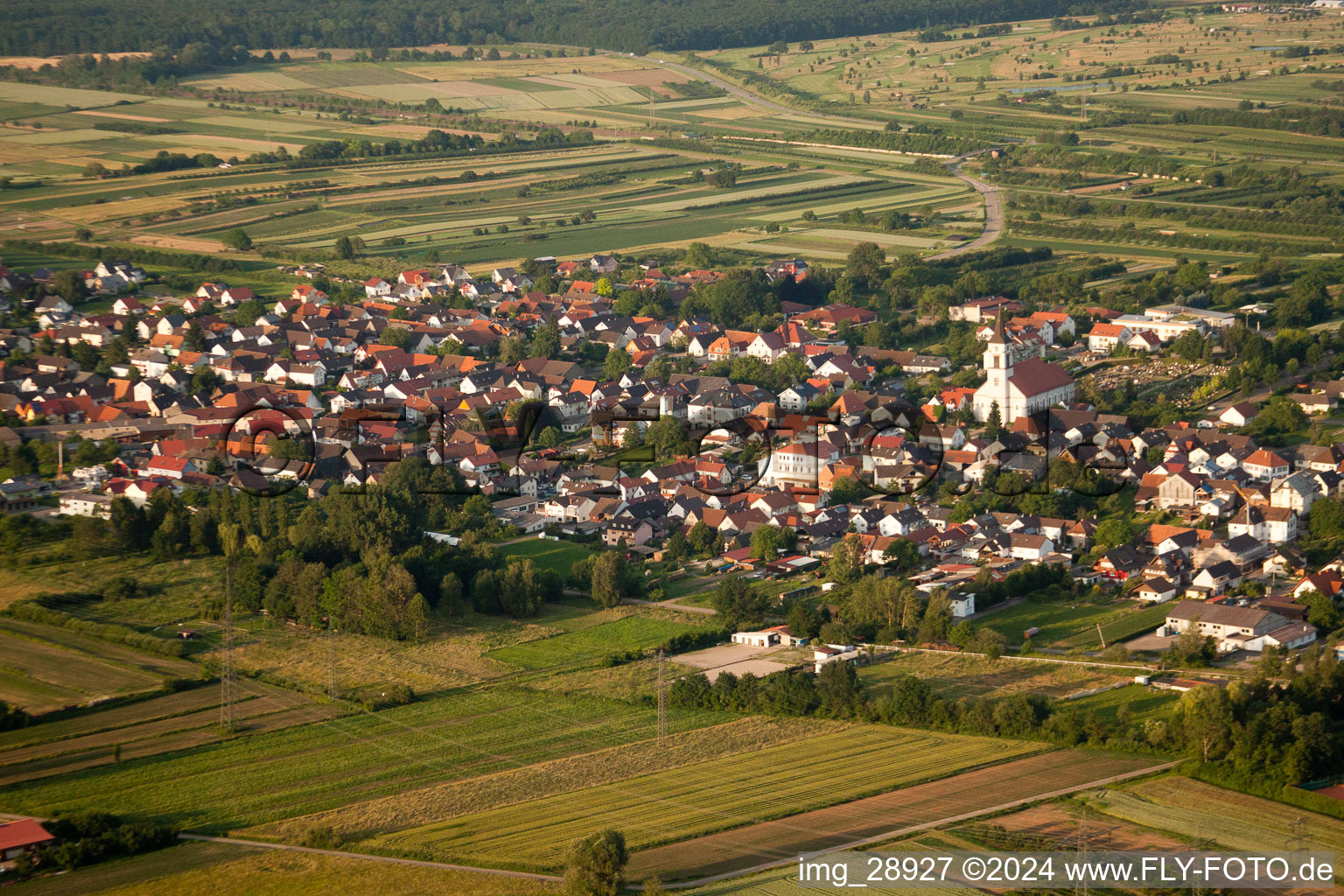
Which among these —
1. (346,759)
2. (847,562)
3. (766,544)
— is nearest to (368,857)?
(346,759)

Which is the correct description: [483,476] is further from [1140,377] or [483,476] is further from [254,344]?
[1140,377]

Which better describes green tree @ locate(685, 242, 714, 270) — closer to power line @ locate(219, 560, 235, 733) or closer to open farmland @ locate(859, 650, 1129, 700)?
power line @ locate(219, 560, 235, 733)

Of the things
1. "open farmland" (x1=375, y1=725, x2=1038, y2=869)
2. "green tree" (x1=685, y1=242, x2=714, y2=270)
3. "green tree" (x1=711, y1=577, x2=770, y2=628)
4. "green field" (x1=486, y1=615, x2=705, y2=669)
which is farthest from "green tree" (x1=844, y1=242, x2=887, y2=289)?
"open farmland" (x1=375, y1=725, x2=1038, y2=869)

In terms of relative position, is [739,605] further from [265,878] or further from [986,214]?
[986,214]

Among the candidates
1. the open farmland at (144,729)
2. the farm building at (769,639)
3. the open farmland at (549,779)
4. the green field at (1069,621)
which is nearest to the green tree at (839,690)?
the open farmland at (549,779)

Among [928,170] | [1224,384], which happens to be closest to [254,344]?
[1224,384]

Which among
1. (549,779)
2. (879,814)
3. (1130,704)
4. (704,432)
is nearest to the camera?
(879,814)

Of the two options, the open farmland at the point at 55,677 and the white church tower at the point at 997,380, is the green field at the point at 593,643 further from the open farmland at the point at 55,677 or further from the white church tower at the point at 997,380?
the white church tower at the point at 997,380
